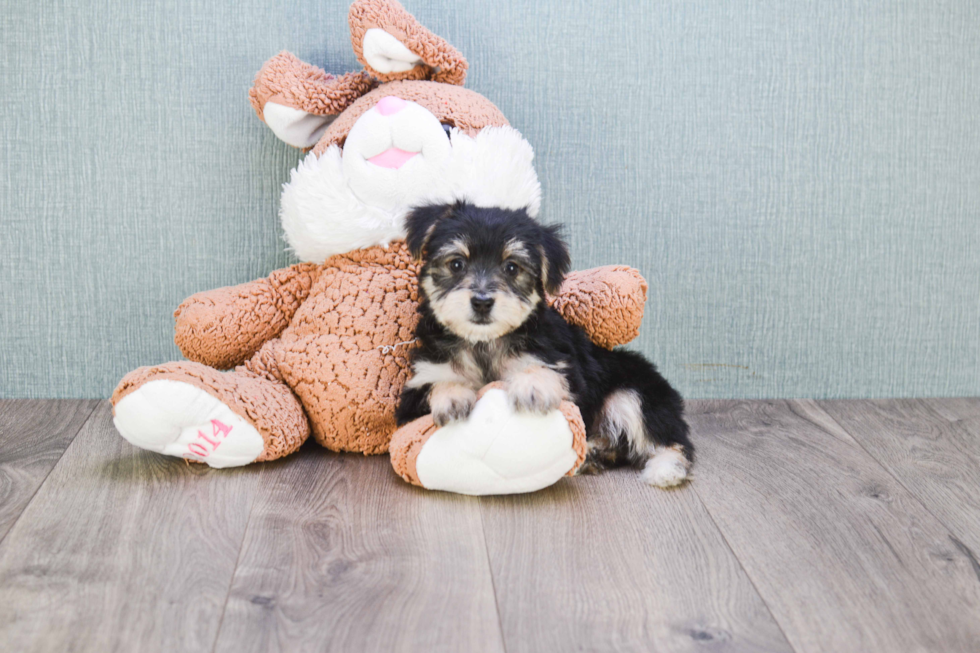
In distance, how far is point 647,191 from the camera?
2.73 metres

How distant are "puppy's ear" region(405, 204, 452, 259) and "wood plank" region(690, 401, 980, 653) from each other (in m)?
0.91

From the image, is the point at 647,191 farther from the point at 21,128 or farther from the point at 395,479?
the point at 21,128

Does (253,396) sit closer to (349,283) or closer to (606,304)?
(349,283)

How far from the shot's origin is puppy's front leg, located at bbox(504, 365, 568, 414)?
6.17 feet

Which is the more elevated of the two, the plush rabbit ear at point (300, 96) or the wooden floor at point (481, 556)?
the plush rabbit ear at point (300, 96)

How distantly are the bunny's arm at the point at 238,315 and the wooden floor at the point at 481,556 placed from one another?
330 millimetres

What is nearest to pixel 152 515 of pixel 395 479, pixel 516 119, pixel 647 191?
pixel 395 479

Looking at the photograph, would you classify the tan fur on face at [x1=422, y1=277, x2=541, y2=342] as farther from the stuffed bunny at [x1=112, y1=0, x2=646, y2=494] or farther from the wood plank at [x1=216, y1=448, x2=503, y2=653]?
the wood plank at [x1=216, y1=448, x2=503, y2=653]

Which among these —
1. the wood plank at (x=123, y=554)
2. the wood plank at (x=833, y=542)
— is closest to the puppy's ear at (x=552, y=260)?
the wood plank at (x=833, y=542)

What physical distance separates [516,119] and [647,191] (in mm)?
483

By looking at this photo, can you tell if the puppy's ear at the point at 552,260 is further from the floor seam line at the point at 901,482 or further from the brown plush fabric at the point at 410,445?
the floor seam line at the point at 901,482

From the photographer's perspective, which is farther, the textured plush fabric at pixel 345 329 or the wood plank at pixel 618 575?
the textured plush fabric at pixel 345 329

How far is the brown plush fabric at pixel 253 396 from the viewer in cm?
202

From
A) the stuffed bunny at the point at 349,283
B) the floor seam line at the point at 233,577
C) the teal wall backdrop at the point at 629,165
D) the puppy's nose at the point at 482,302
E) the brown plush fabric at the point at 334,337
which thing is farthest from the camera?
the teal wall backdrop at the point at 629,165
